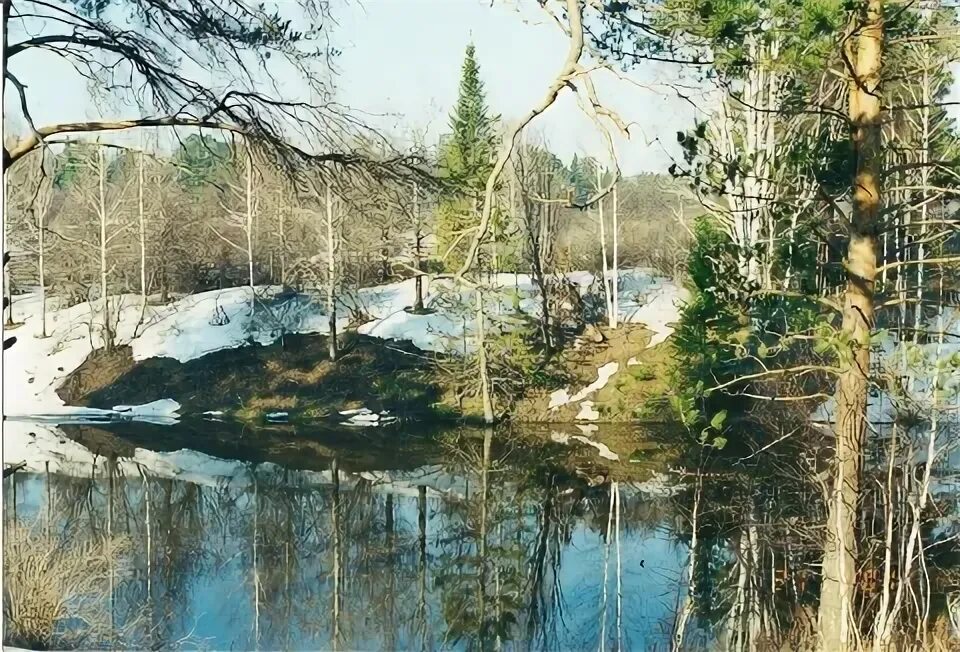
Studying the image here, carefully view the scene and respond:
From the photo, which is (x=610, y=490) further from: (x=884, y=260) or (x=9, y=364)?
(x=9, y=364)

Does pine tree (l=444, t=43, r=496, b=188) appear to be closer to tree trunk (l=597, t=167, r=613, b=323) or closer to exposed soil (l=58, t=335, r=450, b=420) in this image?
tree trunk (l=597, t=167, r=613, b=323)

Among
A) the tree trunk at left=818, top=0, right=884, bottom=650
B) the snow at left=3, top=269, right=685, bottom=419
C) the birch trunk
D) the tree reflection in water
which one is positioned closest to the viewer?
the tree trunk at left=818, top=0, right=884, bottom=650

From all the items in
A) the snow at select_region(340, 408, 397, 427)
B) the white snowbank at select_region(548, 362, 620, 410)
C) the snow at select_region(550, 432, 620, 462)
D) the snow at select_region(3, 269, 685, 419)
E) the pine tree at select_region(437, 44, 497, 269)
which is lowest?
the snow at select_region(550, 432, 620, 462)

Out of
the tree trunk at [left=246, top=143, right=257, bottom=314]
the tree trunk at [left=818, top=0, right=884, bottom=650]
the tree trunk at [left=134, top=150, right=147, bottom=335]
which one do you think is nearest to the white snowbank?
the tree trunk at [left=818, top=0, right=884, bottom=650]

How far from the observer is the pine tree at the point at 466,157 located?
13.0 ft

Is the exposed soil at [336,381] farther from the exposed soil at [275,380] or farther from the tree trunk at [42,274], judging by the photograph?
the tree trunk at [42,274]

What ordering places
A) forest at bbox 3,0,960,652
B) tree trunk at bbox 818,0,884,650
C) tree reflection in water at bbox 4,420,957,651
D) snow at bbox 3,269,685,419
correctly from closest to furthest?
tree trunk at bbox 818,0,884,650, forest at bbox 3,0,960,652, tree reflection in water at bbox 4,420,957,651, snow at bbox 3,269,685,419

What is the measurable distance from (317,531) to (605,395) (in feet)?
4.15

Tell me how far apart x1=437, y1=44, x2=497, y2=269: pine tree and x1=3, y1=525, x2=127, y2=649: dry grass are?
1836mm

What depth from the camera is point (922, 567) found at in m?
3.84

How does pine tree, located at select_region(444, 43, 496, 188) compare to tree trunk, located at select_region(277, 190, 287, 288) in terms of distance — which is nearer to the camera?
pine tree, located at select_region(444, 43, 496, 188)

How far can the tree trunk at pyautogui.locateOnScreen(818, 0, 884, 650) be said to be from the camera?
3697mm

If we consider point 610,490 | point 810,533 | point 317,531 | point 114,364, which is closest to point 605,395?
point 610,490

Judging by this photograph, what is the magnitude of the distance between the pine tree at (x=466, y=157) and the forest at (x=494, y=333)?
0.01 m
